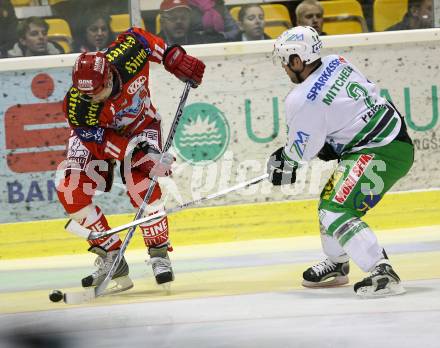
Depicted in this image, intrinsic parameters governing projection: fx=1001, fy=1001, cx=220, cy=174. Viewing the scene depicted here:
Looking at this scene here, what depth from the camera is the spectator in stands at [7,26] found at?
6203mm

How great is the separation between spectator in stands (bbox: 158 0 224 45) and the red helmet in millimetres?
Answer: 2131

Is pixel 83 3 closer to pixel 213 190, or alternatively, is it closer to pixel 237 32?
pixel 237 32

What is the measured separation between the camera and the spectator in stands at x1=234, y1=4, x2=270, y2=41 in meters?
6.30

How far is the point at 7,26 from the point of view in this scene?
625cm

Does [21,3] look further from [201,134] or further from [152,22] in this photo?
[201,134]

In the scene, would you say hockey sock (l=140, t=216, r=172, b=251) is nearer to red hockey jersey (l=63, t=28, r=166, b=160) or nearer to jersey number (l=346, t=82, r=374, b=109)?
red hockey jersey (l=63, t=28, r=166, b=160)

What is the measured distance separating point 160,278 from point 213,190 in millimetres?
1663

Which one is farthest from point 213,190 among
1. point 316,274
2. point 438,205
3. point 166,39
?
point 316,274

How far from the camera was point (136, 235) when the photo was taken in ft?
20.0

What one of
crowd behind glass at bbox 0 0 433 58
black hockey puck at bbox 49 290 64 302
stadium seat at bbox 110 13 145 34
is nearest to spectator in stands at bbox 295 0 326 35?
crowd behind glass at bbox 0 0 433 58

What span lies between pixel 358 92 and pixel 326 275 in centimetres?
82

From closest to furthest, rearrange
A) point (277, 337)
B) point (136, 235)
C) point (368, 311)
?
1. point (277, 337)
2. point (368, 311)
3. point (136, 235)

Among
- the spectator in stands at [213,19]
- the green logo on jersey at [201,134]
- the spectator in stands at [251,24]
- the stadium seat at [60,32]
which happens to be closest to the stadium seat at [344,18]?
the spectator in stands at [251,24]

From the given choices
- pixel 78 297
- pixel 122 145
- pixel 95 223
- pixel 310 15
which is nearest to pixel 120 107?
pixel 122 145
